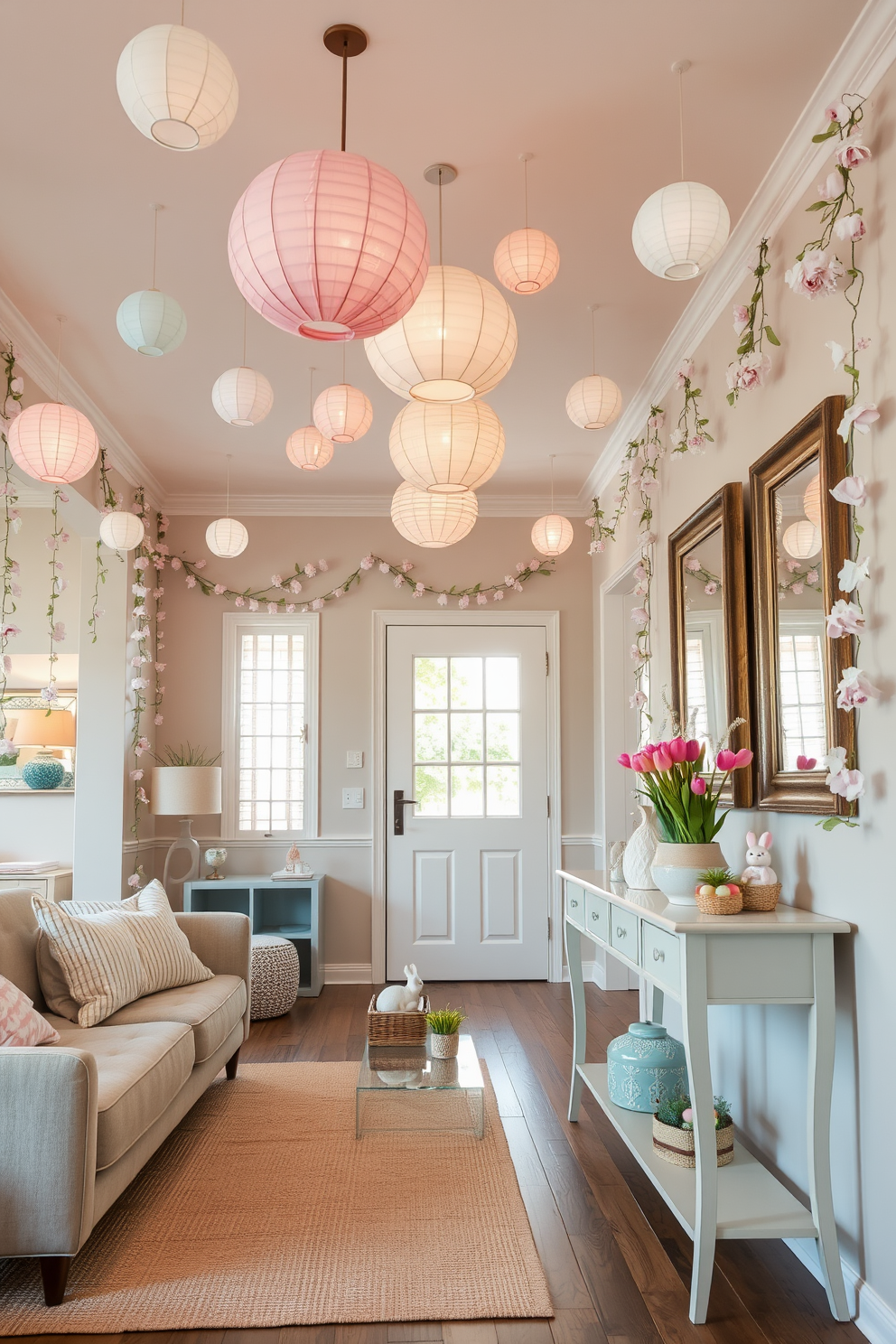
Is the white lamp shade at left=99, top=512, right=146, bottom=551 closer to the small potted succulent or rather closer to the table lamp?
the table lamp

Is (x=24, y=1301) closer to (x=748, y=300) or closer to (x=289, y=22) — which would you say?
(x=289, y=22)

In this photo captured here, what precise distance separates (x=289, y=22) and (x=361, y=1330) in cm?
294

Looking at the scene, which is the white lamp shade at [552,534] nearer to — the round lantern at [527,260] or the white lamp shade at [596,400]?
the white lamp shade at [596,400]

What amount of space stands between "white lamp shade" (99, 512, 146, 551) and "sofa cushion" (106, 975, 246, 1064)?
1.89 meters

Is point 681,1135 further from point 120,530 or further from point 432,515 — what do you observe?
point 120,530

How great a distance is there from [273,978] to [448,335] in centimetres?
372

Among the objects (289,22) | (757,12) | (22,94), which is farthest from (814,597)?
(22,94)

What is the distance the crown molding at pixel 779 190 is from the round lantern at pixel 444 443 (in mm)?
1122

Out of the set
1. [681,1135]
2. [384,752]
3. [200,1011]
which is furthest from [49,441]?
[384,752]

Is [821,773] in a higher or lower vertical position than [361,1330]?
higher

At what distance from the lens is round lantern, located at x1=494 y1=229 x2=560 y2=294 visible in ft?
8.82

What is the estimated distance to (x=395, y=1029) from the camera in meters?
3.33

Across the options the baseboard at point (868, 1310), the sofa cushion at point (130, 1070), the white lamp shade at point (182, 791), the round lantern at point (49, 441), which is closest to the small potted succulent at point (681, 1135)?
the baseboard at point (868, 1310)

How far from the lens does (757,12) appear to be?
7.46 ft
